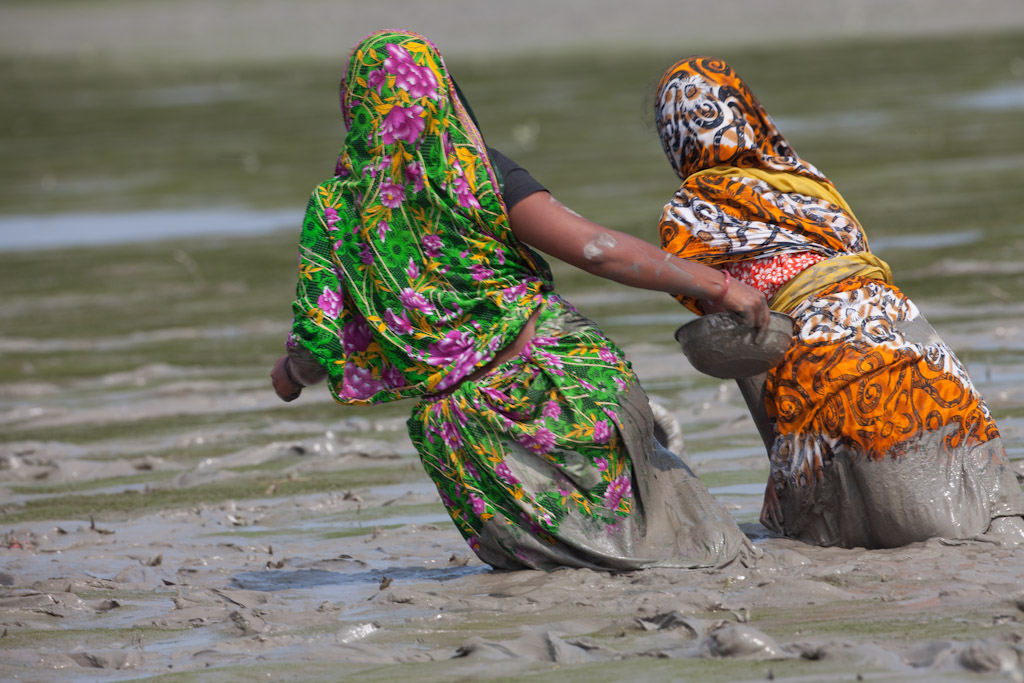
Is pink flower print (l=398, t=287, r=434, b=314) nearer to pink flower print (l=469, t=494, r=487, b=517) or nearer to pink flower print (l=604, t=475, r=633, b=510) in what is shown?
pink flower print (l=469, t=494, r=487, b=517)

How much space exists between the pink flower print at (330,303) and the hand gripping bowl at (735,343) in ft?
3.03

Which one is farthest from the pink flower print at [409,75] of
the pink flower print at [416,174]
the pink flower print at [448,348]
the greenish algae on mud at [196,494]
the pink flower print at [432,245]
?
the greenish algae on mud at [196,494]

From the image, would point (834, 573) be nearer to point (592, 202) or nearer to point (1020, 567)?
point (1020, 567)

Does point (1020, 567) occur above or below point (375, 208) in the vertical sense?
below

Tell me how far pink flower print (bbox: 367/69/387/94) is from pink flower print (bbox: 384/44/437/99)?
2 centimetres

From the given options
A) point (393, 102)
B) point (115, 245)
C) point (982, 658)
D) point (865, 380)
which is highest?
point (393, 102)

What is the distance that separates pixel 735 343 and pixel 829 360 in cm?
30

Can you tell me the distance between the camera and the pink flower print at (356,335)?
404 cm

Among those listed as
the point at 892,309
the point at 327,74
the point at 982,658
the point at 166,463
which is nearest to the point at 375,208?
the point at 892,309

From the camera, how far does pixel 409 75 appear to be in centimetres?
382

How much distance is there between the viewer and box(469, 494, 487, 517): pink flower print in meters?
3.98

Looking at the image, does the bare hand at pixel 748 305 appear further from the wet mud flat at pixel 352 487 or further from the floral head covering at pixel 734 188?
the wet mud flat at pixel 352 487

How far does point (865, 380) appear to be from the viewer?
3.98 meters

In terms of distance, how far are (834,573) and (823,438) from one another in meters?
0.39
